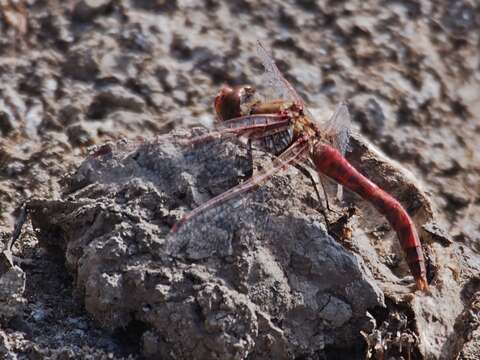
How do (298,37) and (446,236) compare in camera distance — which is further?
(298,37)

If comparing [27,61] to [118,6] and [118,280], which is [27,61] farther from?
[118,280]

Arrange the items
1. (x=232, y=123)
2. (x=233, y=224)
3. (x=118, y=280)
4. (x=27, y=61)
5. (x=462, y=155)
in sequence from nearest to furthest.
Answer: (x=118, y=280)
(x=233, y=224)
(x=232, y=123)
(x=27, y=61)
(x=462, y=155)

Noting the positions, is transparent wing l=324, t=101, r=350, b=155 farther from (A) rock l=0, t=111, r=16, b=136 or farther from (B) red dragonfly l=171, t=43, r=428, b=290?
(A) rock l=0, t=111, r=16, b=136

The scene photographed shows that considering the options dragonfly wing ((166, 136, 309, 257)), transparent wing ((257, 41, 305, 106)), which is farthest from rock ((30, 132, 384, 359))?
transparent wing ((257, 41, 305, 106))

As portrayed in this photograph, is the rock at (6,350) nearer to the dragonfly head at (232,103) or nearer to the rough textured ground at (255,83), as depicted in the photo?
the rough textured ground at (255,83)

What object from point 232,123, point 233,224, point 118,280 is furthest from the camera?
point 232,123

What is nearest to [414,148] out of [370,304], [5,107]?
[370,304]

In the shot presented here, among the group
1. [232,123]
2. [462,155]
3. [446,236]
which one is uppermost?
[232,123]

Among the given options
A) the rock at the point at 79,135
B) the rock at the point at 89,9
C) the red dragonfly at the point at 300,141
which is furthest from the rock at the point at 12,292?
the rock at the point at 89,9
